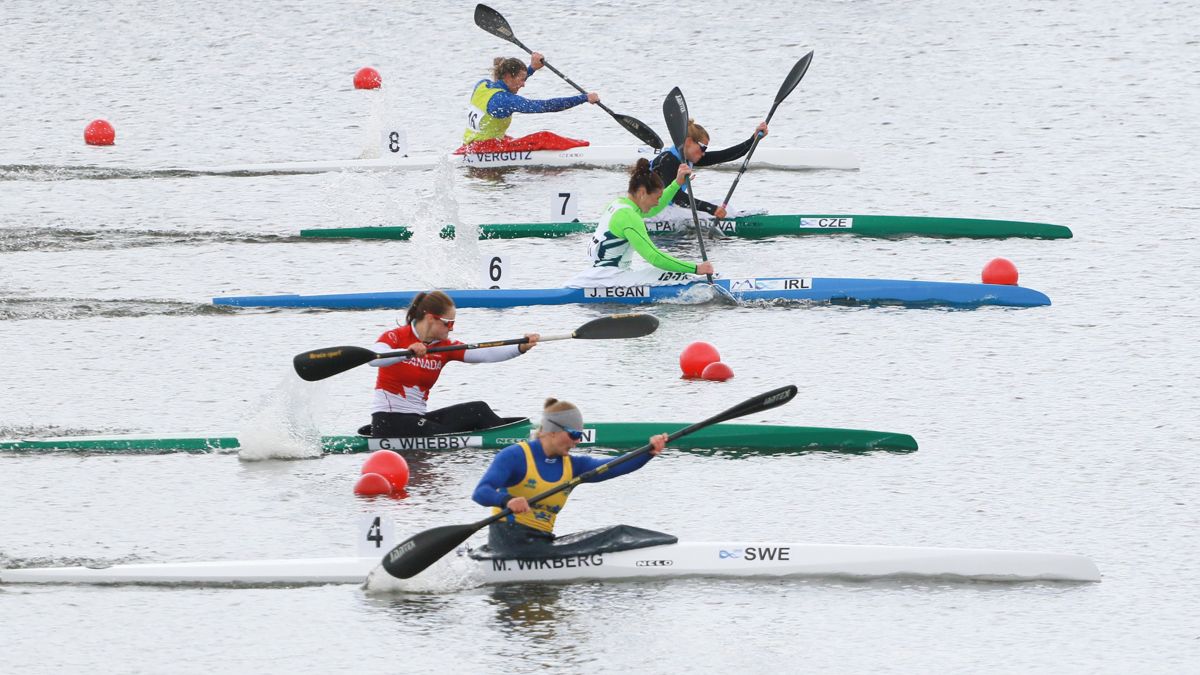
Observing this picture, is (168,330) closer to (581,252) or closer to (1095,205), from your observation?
(581,252)

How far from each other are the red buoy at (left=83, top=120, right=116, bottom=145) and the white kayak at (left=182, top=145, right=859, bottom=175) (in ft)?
7.71

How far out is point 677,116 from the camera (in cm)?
1970

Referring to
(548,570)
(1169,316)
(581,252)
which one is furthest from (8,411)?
(1169,316)

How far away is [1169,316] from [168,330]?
999 centimetres

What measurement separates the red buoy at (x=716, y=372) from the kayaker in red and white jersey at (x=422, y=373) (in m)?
2.71

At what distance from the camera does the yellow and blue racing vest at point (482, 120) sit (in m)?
23.8

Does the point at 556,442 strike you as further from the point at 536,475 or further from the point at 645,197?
the point at 645,197

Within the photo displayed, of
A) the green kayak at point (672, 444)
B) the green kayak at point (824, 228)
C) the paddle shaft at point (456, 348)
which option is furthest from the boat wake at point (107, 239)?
the paddle shaft at point (456, 348)

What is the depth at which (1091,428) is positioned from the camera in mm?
15281

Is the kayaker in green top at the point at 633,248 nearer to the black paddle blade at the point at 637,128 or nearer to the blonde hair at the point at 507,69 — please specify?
the black paddle blade at the point at 637,128

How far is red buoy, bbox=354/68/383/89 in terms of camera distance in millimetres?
31344

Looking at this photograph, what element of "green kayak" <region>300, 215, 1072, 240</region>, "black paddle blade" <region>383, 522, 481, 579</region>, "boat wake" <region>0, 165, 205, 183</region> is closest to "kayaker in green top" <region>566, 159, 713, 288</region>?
"green kayak" <region>300, 215, 1072, 240</region>

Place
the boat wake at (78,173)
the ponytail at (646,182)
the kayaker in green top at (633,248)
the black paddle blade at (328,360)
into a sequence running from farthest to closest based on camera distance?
the boat wake at (78,173), the kayaker in green top at (633,248), the ponytail at (646,182), the black paddle blade at (328,360)

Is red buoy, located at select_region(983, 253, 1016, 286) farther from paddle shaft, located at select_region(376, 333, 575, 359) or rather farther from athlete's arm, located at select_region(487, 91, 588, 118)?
paddle shaft, located at select_region(376, 333, 575, 359)
